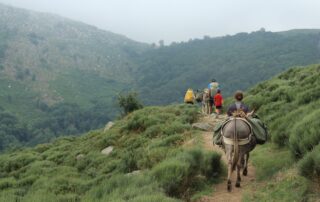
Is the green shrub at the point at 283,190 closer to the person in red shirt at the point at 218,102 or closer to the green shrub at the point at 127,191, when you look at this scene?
the green shrub at the point at 127,191

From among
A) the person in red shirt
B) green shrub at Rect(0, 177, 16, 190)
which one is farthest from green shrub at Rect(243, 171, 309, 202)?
the person in red shirt

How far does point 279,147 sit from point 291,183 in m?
4.49

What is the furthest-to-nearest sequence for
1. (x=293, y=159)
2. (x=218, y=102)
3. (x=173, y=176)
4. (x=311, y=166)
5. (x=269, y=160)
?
(x=218, y=102)
(x=269, y=160)
(x=293, y=159)
(x=173, y=176)
(x=311, y=166)

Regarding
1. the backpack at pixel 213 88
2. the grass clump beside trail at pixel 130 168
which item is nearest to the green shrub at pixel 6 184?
the grass clump beside trail at pixel 130 168

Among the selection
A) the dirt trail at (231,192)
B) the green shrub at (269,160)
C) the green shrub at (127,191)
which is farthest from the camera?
the green shrub at (269,160)

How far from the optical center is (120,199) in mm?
7629

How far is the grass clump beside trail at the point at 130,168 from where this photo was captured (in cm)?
891

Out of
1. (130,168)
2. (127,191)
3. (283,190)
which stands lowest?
(130,168)

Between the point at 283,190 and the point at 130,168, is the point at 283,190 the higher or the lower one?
the higher one

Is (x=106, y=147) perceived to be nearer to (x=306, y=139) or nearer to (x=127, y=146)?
(x=127, y=146)

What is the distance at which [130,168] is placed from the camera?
542 inches

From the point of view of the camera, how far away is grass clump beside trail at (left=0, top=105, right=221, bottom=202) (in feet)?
29.2

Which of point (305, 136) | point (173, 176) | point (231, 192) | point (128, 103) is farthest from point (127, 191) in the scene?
point (128, 103)

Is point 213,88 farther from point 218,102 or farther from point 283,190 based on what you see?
point 283,190
